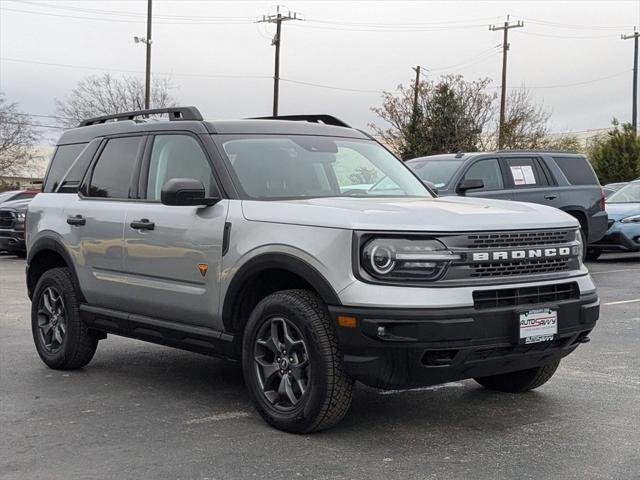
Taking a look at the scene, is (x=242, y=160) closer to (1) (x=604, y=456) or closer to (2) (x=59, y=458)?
(2) (x=59, y=458)

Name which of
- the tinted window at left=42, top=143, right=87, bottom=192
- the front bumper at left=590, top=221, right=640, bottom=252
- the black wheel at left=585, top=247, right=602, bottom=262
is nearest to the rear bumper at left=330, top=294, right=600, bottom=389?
the tinted window at left=42, top=143, right=87, bottom=192

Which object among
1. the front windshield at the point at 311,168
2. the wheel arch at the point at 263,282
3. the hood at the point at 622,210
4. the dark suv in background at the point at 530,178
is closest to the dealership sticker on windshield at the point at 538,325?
the wheel arch at the point at 263,282

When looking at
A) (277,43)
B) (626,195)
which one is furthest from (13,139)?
(626,195)

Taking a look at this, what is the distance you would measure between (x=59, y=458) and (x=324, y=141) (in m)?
2.82

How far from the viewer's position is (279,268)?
5008 mm

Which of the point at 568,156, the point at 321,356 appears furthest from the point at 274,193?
the point at 568,156

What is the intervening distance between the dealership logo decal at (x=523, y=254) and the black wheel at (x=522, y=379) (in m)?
0.95

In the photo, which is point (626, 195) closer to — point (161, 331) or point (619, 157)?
point (161, 331)

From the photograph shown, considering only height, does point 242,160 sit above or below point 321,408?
above

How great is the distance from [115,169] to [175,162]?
29.7 inches

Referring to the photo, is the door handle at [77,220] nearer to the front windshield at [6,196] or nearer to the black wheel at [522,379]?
the black wheel at [522,379]

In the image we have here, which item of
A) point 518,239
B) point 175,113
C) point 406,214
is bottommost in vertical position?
point 518,239

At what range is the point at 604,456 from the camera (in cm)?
459

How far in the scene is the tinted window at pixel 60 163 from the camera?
717 centimetres
